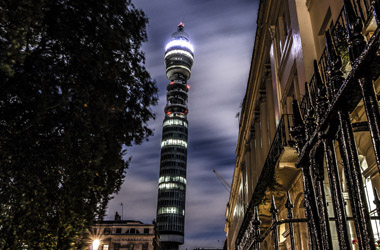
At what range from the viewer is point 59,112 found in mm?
8453

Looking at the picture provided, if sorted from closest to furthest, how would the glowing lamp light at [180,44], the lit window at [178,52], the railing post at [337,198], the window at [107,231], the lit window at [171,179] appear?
1. the railing post at [337,198]
2. the window at [107,231]
3. the lit window at [171,179]
4. the lit window at [178,52]
5. the glowing lamp light at [180,44]

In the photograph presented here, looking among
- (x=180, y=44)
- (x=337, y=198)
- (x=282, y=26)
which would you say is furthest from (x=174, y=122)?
(x=337, y=198)

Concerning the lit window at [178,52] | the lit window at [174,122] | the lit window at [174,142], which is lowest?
the lit window at [174,142]

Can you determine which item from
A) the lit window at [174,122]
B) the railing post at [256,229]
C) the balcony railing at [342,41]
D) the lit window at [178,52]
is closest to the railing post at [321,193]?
the balcony railing at [342,41]

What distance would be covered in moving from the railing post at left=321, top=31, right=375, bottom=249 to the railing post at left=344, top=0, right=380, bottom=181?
9.7 inches

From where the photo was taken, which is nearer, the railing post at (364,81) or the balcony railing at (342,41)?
the railing post at (364,81)

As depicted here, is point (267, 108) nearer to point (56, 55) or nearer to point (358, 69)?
point (56, 55)

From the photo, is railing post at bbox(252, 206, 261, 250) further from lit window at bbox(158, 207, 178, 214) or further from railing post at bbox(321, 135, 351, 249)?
lit window at bbox(158, 207, 178, 214)

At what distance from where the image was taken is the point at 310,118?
9.78 ft

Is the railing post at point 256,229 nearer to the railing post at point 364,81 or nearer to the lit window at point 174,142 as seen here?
the railing post at point 364,81

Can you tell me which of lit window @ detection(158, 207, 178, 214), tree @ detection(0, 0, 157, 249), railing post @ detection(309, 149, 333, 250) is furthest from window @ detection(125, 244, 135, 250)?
railing post @ detection(309, 149, 333, 250)

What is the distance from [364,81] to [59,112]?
769 cm

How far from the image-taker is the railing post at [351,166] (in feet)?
6.47

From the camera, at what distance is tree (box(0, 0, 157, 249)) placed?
739cm
